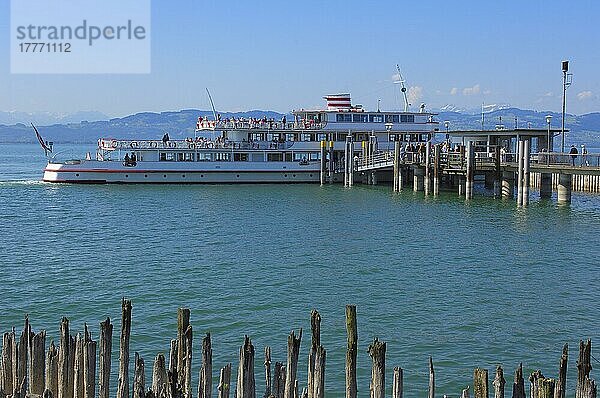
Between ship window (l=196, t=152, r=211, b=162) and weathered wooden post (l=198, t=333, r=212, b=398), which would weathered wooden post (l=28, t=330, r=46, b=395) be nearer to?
weathered wooden post (l=198, t=333, r=212, b=398)

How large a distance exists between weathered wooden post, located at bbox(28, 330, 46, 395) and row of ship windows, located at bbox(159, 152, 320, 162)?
52.8 meters

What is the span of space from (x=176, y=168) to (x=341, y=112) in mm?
14238

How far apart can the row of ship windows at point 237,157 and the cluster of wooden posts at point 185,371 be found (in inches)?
2078

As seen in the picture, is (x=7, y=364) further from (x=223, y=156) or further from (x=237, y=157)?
(x=237, y=157)

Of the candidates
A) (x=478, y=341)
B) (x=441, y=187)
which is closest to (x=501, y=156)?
(x=441, y=187)

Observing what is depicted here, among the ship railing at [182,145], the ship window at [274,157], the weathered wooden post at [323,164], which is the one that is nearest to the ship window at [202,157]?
the ship railing at [182,145]

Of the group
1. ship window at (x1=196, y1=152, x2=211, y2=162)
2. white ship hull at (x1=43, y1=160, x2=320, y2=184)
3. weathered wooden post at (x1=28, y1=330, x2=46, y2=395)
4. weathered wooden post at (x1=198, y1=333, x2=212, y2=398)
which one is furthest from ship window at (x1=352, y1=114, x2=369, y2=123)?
weathered wooden post at (x1=198, y1=333, x2=212, y2=398)

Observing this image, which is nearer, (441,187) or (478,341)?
(478,341)

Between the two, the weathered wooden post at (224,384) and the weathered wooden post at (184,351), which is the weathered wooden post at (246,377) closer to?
the weathered wooden post at (224,384)

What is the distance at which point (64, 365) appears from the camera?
11.2 meters

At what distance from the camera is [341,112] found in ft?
221

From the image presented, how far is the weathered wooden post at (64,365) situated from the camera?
436 inches

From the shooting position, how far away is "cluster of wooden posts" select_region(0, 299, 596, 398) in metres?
9.93

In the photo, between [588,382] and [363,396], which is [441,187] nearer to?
[363,396]
